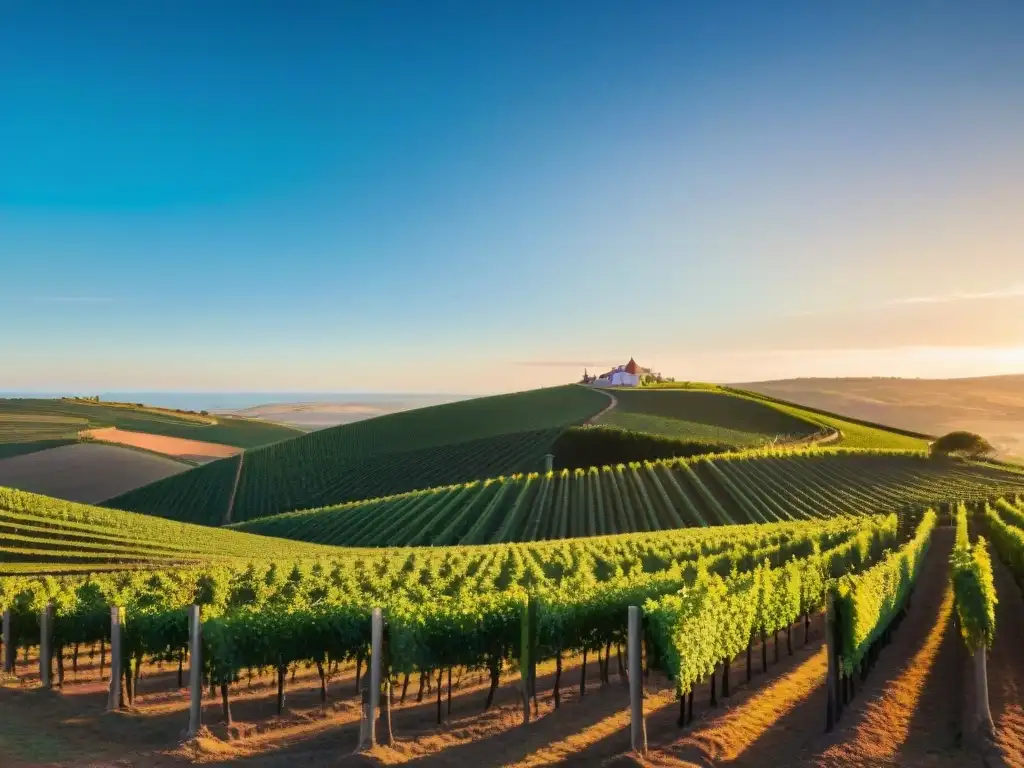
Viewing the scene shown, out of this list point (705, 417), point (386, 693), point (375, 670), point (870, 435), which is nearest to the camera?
point (375, 670)

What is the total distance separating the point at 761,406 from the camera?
344 feet

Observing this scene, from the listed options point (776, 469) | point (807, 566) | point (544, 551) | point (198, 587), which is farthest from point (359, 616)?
point (776, 469)

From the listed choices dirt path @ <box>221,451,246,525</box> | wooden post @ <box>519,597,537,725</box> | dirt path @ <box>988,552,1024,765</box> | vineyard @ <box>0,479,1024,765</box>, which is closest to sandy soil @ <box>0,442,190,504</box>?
dirt path @ <box>221,451,246,525</box>

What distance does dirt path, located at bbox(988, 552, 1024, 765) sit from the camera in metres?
12.4

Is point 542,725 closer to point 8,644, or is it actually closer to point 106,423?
point 8,644

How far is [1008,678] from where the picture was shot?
16234 mm

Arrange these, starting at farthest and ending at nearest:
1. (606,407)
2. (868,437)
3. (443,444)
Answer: (606,407) → (868,437) → (443,444)

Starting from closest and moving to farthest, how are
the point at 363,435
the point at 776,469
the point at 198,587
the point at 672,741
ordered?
the point at 672,741, the point at 198,587, the point at 776,469, the point at 363,435

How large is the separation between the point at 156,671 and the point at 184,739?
6712 millimetres

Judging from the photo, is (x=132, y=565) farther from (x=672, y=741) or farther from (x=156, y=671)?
(x=672, y=741)

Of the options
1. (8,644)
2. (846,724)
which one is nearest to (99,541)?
(8,644)

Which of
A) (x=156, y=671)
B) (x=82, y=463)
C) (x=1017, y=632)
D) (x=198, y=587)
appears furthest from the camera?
(x=82, y=463)

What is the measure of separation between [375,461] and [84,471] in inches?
1579

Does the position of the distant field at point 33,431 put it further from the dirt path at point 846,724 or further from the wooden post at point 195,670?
the dirt path at point 846,724
